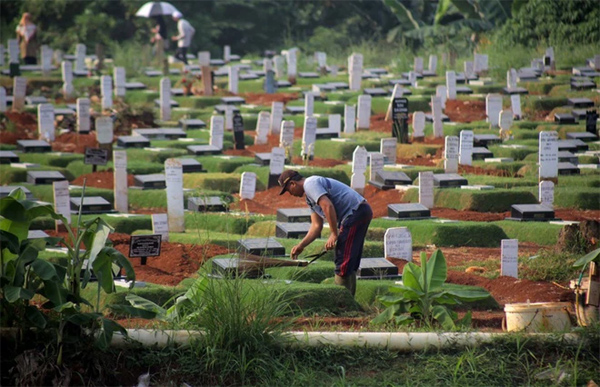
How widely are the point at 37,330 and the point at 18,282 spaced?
0.39 metres

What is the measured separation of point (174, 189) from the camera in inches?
582

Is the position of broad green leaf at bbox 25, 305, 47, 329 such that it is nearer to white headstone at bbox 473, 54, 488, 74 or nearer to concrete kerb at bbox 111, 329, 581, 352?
concrete kerb at bbox 111, 329, 581, 352

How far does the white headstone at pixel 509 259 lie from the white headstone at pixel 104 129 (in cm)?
951

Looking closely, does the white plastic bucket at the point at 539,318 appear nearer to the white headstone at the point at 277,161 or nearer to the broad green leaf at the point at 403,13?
the white headstone at the point at 277,161

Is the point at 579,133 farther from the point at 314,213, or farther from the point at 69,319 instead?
the point at 69,319

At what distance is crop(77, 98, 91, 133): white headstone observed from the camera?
23219mm

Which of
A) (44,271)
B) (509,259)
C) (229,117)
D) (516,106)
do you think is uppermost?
(516,106)

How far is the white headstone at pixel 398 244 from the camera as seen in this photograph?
484 inches

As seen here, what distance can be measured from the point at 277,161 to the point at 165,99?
30.6ft

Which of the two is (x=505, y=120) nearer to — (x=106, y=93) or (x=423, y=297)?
(x=106, y=93)

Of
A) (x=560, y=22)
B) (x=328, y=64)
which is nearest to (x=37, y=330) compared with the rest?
(x=560, y=22)

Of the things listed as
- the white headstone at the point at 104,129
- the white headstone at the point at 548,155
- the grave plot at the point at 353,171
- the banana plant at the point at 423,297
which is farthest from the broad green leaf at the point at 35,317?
the white headstone at the point at 104,129

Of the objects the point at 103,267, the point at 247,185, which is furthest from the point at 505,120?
the point at 103,267

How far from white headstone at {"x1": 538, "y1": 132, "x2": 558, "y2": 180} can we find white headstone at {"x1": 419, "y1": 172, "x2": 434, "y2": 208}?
2268 mm
